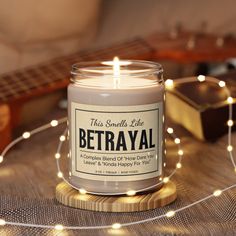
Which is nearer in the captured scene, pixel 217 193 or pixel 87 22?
pixel 217 193

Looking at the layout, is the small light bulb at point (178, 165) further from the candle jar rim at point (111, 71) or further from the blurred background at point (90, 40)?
the blurred background at point (90, 40)

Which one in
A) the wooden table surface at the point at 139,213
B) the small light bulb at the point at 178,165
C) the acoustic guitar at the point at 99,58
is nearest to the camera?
the wooden table surface at the point at 139,213

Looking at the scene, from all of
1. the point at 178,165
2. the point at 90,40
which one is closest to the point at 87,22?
the point at 90,40

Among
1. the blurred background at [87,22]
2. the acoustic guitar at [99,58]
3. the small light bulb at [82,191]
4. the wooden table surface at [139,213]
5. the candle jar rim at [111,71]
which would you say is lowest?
the wooden table surface at [139,213]

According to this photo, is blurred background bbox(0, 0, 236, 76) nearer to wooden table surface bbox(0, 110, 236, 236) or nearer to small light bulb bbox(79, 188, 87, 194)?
wooden table surface bbox(0, 110, 236, 236)

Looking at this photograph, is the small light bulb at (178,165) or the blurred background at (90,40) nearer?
the small light bulb at (178,165)

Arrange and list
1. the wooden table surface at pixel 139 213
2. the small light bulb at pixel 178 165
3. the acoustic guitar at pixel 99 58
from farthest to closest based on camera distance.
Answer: the acoustic guitar at pixel 99 58
the small light bulb at pixel 178 165
the wooden table surface at pixel 139 213

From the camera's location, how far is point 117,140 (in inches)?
22.5

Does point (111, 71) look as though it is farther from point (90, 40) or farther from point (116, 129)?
point (90, 40)

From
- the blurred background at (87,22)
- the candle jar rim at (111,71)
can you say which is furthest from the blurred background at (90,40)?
the candle jar rim at (111,71)

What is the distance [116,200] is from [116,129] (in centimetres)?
7

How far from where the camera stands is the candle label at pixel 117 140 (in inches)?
22.3

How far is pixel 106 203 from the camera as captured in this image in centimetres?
57

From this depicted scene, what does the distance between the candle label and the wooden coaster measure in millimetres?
19
